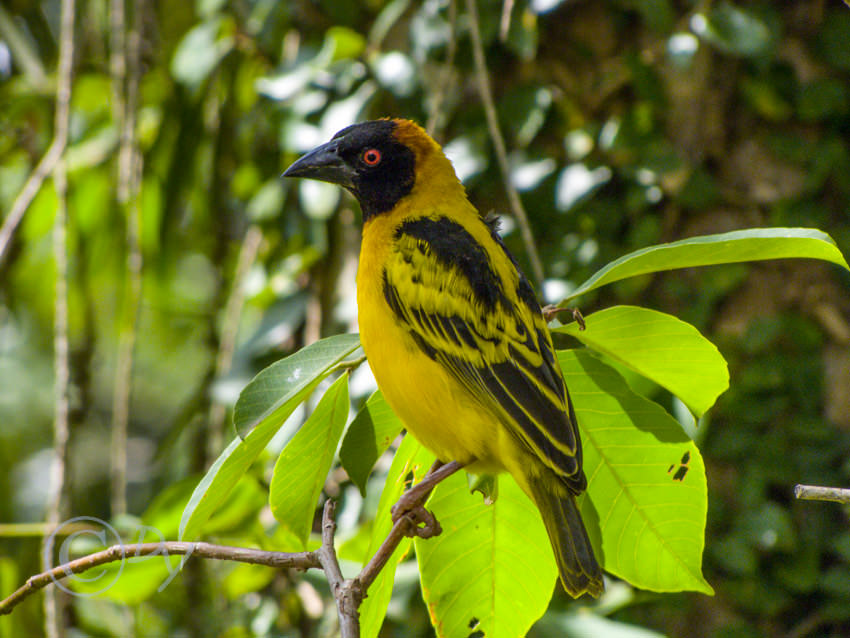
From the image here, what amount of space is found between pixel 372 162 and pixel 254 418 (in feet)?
3.93

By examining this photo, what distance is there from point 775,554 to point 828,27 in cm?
199

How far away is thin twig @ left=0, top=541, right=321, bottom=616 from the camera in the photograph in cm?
151

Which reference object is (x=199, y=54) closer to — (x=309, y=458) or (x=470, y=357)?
(x=470, y=357)

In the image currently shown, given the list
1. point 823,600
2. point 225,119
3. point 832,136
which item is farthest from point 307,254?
point 823,600

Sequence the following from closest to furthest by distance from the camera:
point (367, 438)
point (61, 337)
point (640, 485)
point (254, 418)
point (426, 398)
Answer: point (254, 418) → point (640, 485) → point (367, 438) → point (426, 398) → point (61, 337)

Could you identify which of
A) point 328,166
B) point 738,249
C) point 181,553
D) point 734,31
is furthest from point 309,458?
point 734,31

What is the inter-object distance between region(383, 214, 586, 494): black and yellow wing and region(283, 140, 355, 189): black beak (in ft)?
1.00

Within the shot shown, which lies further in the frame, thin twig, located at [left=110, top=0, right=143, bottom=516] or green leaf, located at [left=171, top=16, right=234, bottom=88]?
green leaf, located at [left=171, top=16, right=234, bottom=88]

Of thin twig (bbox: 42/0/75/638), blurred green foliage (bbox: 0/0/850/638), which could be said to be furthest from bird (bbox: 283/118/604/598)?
blurred green foliage (bbox: 0/0/850/638)

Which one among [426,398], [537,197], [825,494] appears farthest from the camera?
[537,197]

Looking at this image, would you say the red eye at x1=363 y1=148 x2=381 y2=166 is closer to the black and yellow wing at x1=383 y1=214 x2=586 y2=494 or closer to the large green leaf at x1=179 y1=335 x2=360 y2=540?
the black and yellow wing at x1=383 y1=214 x2=586 y2=494

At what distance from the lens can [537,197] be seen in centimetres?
362

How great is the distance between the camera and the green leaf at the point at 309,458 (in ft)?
5.82

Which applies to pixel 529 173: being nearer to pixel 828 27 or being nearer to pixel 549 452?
pixel 828 27
